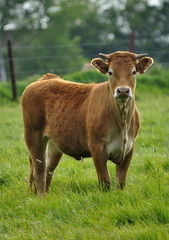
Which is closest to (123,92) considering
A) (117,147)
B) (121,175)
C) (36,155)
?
(117,147)

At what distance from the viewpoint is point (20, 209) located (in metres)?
5.95

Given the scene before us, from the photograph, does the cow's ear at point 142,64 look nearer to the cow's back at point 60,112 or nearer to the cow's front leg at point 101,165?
the cow's back at point 60,112

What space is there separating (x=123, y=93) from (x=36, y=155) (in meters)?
1.75

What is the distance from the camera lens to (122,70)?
6.06 meters

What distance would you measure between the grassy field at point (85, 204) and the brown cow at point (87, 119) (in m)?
0.29

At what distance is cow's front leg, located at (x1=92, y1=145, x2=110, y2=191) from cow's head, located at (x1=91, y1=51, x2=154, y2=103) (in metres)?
0.58

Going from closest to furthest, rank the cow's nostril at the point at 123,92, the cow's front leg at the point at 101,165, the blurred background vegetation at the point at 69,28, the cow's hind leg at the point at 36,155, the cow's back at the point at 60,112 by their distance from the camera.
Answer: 1. the cow's nostril at the point at 123,92
2. the cow's front leg at the point at 101,165
3. the cow's back at the point at 60,112
4. the cow's hind leg at the point at 36,155
5. the blurred background vegetation at the point at 69,28

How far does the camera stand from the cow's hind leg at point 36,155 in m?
6.96

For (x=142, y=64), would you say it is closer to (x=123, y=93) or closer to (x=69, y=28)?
(x=123, y=93)

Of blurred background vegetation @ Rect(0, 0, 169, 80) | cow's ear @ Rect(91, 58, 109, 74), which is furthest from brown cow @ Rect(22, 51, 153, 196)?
blurred background vegetation @ Rect(0, 0, 169, 80)

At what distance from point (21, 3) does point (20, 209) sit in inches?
1814

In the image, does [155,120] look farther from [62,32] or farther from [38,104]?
[62,32]

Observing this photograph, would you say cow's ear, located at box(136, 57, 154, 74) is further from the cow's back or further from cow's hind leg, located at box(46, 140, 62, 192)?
cow's hind leg, located at box(46, 140, 62, 192)

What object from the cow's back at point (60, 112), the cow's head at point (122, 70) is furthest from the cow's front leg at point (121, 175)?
the cow's head at point (122, 70)
